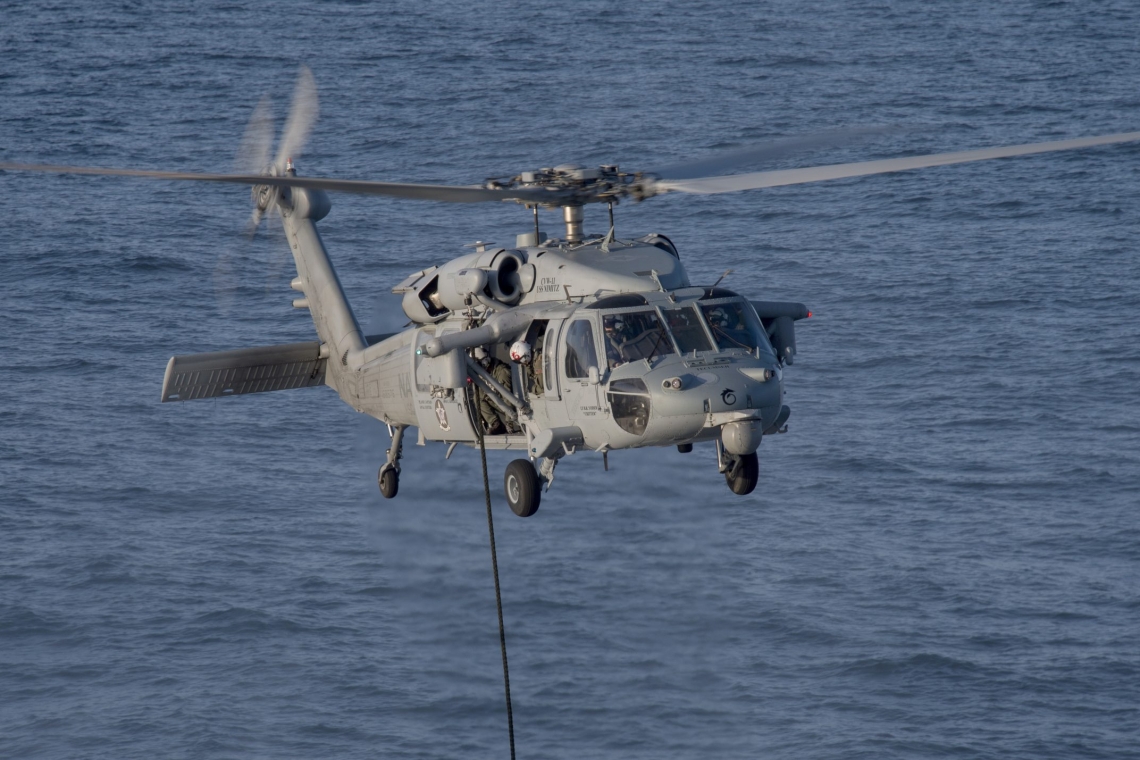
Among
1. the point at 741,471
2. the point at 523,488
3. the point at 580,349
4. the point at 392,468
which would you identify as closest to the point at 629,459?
the point at 392,468

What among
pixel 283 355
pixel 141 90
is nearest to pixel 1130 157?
pixel 141 90

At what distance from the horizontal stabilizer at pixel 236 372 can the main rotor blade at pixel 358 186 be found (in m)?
8.47

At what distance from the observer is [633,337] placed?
26.4 metres

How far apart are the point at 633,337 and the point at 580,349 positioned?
1.00 meters

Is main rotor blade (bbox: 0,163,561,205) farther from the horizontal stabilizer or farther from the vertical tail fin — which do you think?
the vertical tail fin

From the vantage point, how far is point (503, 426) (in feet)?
97.6

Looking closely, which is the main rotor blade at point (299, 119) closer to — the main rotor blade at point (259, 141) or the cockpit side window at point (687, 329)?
the main rotor blade at point (259, 141)

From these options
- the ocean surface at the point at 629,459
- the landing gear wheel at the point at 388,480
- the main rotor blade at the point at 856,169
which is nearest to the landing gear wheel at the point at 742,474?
the main rotor blade at the point at 856,169

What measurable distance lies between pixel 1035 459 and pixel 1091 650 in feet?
52.9

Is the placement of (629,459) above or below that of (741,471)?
below

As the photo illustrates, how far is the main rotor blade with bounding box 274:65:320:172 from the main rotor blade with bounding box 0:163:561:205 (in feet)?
24.4

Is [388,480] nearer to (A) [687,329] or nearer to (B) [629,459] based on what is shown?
(A) [687,329]

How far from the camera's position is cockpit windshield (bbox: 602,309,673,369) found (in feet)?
85.9

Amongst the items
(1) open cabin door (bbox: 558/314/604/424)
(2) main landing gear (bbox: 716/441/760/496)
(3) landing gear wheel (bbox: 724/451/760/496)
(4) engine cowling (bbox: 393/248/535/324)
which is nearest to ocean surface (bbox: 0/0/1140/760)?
(4) engine cowling (bbox: 393/248/535/324)
